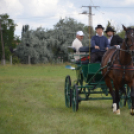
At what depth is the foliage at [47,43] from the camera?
172 ft

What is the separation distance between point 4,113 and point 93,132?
9.66ft

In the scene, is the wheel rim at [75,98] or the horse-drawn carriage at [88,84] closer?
the wheel rim at [75,98]


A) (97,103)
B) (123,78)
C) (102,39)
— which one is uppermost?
(102,39)

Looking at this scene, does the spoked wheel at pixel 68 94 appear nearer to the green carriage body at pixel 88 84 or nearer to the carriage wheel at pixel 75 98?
the green carriage body at pixel 88 84

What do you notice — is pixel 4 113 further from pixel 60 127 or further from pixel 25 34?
pixel 25 34

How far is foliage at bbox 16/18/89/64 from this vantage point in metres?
52.4

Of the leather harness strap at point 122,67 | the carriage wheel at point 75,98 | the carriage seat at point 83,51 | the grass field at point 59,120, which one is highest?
the carriage seat at point 83,51

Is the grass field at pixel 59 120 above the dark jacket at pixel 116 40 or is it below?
below

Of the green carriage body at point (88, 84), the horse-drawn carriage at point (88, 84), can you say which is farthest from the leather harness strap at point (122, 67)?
the green carriage body at point (88, 84)

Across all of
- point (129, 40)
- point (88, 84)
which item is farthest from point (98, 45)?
point (129, 40)

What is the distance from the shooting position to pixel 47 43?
54125 millimetres

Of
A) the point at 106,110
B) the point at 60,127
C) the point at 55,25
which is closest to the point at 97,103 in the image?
the point at 106,110

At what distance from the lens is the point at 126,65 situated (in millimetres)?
7652

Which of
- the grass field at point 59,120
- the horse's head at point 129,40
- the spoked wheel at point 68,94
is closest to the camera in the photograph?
the grass field at point 59,120
